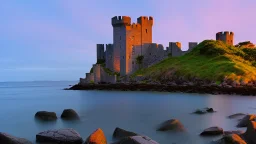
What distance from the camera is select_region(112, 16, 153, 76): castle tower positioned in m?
62.6

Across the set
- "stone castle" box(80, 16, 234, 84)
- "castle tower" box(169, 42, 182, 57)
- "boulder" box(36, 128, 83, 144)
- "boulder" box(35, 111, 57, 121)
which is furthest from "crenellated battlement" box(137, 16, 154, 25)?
"boulder" box(36, 128, 83, 144)

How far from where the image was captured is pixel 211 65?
156 feet

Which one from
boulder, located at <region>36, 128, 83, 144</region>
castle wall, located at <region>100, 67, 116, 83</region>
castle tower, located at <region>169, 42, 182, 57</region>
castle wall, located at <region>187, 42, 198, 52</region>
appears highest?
castle wall, located at <region>187, 42, 198, 52</region>

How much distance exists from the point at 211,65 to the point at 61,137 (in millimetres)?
42023

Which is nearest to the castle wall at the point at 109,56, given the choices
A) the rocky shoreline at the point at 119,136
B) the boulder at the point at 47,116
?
the boulder at the point at 47,116

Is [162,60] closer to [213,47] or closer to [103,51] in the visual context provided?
[213,47]

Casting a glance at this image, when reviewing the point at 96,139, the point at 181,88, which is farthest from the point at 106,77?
the point at 96,139

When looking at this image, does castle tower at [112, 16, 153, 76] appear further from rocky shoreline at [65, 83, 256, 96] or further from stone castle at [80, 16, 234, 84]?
rocky shoreline at [65, 83, 256, 96]

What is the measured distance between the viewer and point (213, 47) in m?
56.9

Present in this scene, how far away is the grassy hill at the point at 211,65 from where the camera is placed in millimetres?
40531

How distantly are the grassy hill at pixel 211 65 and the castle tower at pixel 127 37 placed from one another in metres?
4.07

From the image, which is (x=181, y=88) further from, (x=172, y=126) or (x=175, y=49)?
(x=172, y=126)

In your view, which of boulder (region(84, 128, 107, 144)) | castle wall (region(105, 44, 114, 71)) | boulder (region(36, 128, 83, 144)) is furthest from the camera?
castle wall (region(105, 44, 114, 71))

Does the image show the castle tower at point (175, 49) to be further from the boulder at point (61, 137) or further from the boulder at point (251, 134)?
the boulder at point (61, 137)
